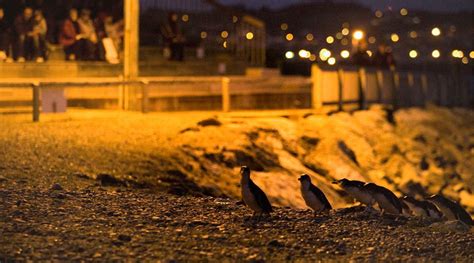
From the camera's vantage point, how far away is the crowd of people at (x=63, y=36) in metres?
31.1

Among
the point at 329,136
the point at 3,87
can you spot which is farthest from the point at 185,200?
the point at 329,136

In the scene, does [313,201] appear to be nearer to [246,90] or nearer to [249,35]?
[246,90]

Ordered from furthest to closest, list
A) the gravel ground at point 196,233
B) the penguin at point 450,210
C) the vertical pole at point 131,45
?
1. the vertical pole at point 131,45
2. the penguin at point 450,210
3. the gravel ground at point 196,233

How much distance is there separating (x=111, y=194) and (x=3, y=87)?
394 inches

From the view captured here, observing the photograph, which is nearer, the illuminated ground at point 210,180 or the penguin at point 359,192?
the illuminated ground at point 210,180

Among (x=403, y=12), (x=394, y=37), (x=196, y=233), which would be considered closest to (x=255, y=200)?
(x=196, y=233)

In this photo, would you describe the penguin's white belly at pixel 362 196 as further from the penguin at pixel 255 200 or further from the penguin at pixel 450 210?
the penguin at pixel 450 210

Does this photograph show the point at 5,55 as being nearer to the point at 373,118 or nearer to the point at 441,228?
the point at 373,118

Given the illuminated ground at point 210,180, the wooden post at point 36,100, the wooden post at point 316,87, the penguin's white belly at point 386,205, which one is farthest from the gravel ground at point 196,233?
the wooden post at point 316,87

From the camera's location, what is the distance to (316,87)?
3203 cm

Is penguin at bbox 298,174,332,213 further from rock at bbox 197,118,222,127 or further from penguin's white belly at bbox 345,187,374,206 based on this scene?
rock at bbox 197,118,222,127

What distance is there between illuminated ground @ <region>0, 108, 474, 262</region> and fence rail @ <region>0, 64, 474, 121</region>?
2.61 feet

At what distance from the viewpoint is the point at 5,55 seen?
31.1 meters

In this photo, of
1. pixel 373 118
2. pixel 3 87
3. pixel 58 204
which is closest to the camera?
pixel 58 204
